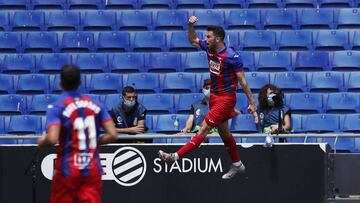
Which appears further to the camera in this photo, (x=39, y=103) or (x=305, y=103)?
(x=39, y=103)

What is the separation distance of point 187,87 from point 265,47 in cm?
174

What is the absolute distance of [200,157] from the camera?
1377 cm

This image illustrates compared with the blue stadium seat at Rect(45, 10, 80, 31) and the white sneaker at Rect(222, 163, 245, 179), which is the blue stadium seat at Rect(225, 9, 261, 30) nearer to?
the blue stadium seat at Rect(45, 10, 80, 31)

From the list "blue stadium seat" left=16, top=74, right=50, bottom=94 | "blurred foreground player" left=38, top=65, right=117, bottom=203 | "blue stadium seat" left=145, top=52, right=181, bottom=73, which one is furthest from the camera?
"blue stadium seat" left=145, top=52, right=181, bottom=73

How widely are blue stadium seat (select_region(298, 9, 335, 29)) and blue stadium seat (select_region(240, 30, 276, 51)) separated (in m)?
0.73

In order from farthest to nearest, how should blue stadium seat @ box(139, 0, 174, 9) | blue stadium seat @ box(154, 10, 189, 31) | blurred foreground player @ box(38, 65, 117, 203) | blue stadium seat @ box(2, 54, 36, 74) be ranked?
blue stadium seat @ box(139, 0, 174, 9) < blue stadium seat @ box(154, 10, 189, 31) < blue stadium seat @ box(2, 54, 36, 74) < blurred foreground player @ box(38, 65, 117, 203)

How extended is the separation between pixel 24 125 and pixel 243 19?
14.8ft

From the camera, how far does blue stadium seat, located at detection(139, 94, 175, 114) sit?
16703 millimetres

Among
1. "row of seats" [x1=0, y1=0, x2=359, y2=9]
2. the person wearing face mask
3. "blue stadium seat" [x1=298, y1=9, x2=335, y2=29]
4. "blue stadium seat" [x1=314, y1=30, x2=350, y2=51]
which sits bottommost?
the person wearing face mask

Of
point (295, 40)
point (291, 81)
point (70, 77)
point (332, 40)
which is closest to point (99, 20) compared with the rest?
point (295, 40)

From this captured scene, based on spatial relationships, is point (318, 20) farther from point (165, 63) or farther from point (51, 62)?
point (51, 62)

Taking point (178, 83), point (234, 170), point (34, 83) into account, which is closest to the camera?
point (234, 170)

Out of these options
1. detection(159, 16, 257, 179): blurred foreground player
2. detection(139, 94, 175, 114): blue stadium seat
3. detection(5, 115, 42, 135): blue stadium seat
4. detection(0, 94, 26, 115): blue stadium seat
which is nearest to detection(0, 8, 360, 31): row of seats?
detection(0, 94, 26, 115): blue stadium seat

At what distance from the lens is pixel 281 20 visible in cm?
1827
